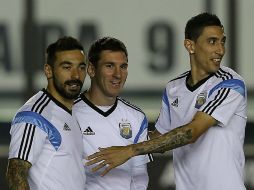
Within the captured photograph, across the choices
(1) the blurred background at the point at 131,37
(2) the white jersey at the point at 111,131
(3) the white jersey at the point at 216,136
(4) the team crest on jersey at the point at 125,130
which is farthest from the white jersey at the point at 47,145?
(1) the blurred background at the point at 131,37

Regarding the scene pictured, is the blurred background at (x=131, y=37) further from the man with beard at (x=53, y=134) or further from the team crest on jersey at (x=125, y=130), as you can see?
the man with beard at (x=53, y=134)

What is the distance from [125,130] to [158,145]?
9.8 inches

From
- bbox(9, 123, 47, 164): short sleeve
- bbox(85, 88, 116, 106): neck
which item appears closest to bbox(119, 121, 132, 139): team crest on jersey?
bbox(85, 88, 116, 106): neck

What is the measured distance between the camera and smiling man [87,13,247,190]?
4770mm

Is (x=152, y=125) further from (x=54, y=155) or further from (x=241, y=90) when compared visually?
(x=54, y=155)

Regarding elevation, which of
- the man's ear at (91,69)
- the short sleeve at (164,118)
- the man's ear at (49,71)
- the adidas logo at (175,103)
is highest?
the man's ear at (49,71)

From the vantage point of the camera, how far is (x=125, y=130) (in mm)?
4879

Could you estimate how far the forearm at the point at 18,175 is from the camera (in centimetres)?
421

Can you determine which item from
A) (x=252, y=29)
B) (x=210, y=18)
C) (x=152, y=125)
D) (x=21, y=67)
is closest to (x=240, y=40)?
(x=252, y=29)

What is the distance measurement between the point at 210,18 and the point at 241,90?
0.44 meters

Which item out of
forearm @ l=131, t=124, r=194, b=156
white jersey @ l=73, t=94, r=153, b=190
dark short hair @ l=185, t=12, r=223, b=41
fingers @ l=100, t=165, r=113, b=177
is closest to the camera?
fingers @ l=100, t=165, r=113, b=177

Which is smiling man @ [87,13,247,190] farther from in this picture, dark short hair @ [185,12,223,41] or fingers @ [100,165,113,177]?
fingers @ [100,165,113,177]

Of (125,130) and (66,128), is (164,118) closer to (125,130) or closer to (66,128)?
(125,130)

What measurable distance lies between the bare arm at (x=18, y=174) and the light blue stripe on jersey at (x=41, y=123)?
180mm
